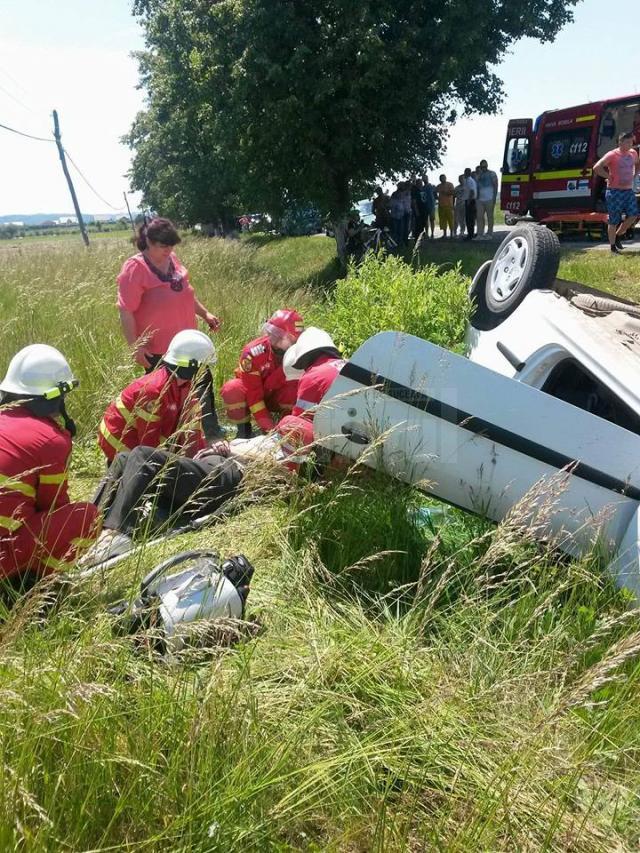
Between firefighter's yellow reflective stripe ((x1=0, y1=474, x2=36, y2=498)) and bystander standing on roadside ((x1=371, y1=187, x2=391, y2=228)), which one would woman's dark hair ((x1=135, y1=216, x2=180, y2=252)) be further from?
bystander standing on roadside ((x1=371, y1=187, x2=391, y2=228))

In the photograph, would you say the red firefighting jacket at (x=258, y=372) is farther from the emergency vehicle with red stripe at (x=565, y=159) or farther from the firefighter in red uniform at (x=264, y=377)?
the emergency vehicle with red stripe at (x=565, y=159)

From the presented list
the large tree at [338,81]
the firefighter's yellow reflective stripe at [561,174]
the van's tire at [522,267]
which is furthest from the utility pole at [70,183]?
the van's tire at [522,267]

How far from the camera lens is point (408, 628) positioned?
7.63ft

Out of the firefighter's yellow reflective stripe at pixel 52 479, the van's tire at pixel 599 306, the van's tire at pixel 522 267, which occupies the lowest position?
the firefighter's yellow reflective stripe at pixel 52 479

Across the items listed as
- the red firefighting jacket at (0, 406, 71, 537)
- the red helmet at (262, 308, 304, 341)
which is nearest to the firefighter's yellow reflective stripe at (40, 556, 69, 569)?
the red firefighting jacket at (0, 406, 71, 537)

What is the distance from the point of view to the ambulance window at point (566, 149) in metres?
15.0

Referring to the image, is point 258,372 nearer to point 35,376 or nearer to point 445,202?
point 35,376

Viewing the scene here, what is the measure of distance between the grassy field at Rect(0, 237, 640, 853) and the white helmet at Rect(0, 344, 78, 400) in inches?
34.4

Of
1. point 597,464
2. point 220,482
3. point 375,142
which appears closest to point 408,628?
point 597,464

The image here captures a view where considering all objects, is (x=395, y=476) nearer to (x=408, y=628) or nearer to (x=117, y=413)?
(x=408, y=628)

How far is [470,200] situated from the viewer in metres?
16.4

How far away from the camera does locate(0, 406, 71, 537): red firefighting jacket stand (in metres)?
2.50

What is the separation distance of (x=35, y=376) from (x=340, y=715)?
1875mm

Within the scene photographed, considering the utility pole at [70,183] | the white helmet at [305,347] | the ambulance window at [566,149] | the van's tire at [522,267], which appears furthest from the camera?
the utility pole at [70,183]
